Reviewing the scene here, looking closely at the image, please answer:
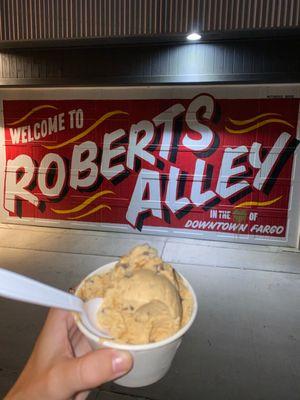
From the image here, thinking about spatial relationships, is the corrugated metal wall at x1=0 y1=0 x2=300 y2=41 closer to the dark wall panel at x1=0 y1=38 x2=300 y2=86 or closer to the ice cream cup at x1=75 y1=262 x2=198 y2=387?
the dark wall panel at x1=0 y1=38 x2=300 y2=86

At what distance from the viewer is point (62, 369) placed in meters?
0.81

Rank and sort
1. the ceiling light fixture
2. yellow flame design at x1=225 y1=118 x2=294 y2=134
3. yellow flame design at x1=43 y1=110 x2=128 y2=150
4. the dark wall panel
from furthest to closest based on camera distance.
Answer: yellow flame design at x1=43 y1=110 x2=128 y2=150 < yellow flame design at x1=225 y1=118 x2=294 y2=134 < the dark wall panel < the ceiling light fixture

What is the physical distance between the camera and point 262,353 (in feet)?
7.44

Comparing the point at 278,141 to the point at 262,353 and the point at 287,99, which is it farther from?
the point at 262,353

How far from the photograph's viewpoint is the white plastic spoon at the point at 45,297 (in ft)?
2.01

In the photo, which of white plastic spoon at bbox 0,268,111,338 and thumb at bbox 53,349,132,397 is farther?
thumb at bbox 53,349,132,397

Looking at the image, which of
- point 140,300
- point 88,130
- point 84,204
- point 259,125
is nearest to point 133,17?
point 88,130

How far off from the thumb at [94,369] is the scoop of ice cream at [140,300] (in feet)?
0.17

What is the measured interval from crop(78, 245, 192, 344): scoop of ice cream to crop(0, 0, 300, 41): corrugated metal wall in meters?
2.60

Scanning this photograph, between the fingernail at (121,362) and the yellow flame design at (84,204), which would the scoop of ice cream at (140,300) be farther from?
the yellow flame design at (84,204)

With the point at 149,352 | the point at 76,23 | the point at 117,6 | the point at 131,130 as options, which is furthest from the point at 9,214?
the point at 149,352

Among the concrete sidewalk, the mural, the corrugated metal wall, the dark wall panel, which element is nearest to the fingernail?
the concrete sidewalk

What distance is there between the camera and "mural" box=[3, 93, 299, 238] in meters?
4.12

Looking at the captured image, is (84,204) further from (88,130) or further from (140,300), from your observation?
(140,300)
